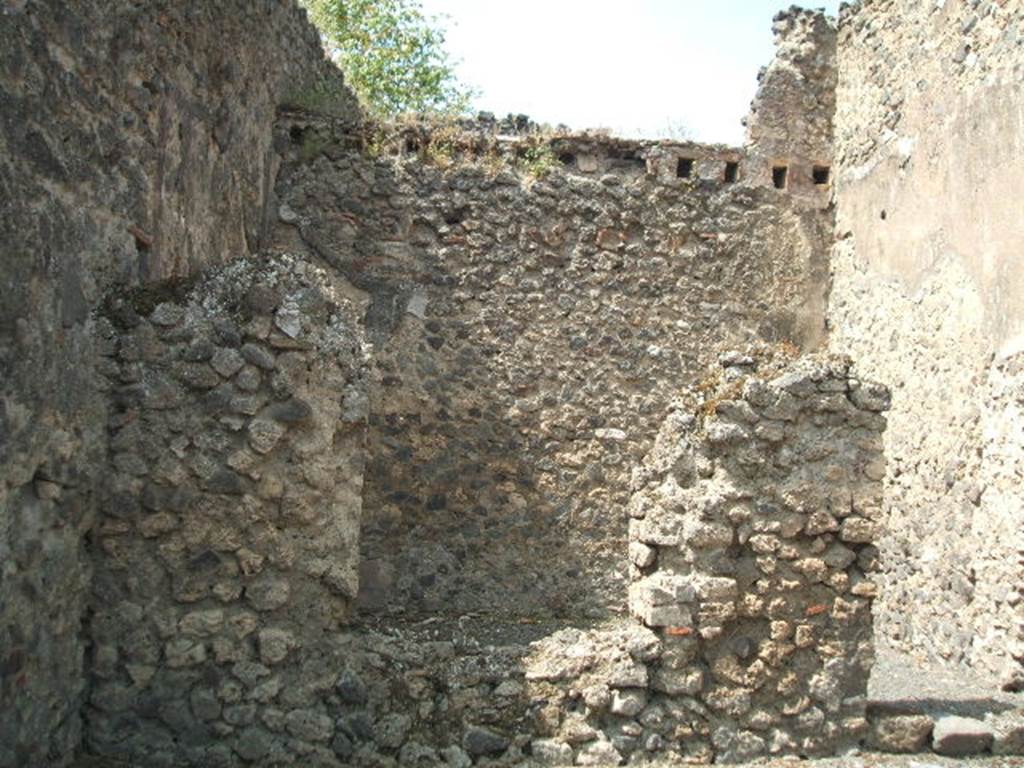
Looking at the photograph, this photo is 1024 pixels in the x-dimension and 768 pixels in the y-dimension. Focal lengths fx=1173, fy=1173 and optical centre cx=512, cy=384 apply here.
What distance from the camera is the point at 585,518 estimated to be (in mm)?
8805

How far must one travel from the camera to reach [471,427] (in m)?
8.77

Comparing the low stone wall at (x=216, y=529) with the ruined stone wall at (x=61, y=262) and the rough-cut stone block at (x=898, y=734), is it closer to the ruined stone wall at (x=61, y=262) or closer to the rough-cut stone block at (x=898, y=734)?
Answer: the ruined stone wall at (x=61, y=262)

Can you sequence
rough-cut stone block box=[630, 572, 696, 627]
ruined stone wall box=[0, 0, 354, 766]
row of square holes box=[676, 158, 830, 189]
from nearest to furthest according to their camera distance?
ruined stone wall box=[0, 0, 354, 766], rough-cut stone block box=[630, 572, 696, 627], row of square holes box=[676, 158, 830, 189]

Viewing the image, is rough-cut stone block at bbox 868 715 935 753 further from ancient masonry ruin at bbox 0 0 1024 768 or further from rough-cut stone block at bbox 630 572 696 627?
rough-cut stone block at bbox 630 572 696 627

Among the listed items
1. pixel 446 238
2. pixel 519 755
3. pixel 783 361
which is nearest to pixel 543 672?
pixel 519 755

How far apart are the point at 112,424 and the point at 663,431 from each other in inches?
93.1

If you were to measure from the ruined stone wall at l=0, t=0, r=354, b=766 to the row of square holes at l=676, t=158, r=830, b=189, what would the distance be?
475 centimetres

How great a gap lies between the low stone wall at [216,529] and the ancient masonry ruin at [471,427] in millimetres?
13

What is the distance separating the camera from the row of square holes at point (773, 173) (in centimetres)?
954

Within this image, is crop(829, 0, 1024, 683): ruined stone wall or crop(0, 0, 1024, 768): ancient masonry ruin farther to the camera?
crop(829, 0, 1024, 683): ruined stone wall

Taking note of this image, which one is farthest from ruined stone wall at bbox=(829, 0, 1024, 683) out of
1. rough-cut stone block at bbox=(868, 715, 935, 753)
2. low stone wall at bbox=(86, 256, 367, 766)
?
low stone wall at bbox=(86, 256, 367, 766)

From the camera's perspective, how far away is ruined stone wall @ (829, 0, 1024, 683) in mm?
6910

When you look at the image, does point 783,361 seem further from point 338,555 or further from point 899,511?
point 899,511

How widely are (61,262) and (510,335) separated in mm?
4829
